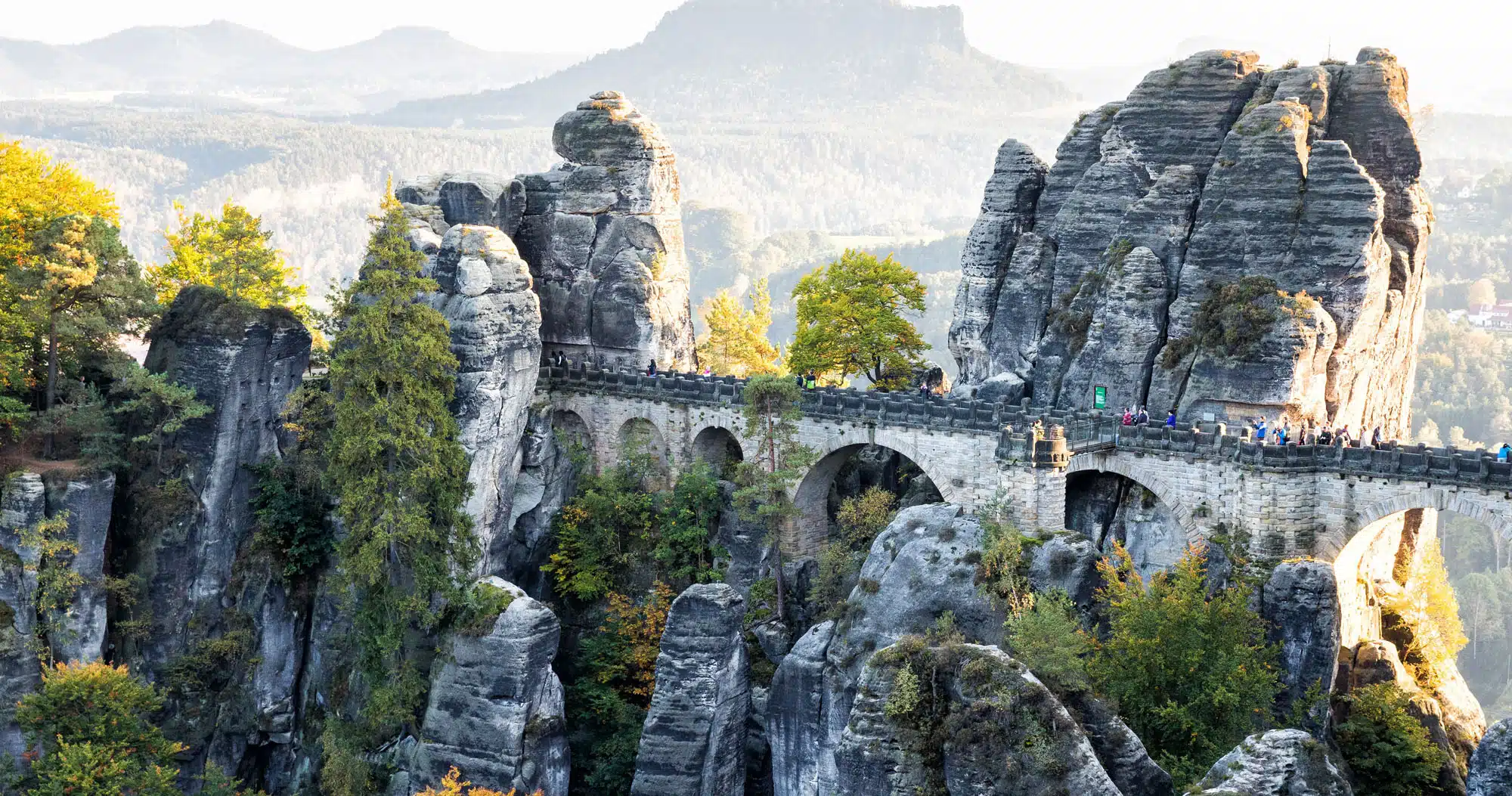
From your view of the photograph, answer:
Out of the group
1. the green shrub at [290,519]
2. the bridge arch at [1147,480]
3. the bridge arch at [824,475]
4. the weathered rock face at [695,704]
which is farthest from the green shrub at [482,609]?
the bridge arch at [1147,480]

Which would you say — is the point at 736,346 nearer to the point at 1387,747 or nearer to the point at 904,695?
the point at 1387,747

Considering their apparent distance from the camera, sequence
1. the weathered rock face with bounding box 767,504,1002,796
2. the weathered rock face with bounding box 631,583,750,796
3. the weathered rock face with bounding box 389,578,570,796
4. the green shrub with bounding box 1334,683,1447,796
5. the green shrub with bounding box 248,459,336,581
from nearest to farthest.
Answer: the green shrub with bounding box 1334,683,1447,796, the weathered rock face with bounding box 767,504,1002,796, the weathered rock face with bounding box 631,583,750,796, the weathered rock face with bounding box 389,578,570,796, the green shrub with bounding box 248,459,336,581

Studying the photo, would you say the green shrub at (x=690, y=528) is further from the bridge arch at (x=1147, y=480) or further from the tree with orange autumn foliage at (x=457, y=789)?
the bridge arch at (x=1147, y=480)

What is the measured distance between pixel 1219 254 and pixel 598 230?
814 inches

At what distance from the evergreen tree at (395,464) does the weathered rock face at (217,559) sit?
4069 mm

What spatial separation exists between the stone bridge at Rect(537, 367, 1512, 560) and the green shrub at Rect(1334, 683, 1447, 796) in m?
3.77

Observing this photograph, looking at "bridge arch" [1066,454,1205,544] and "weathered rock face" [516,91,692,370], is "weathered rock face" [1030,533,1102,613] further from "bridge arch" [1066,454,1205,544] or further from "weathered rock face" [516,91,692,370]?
"weathered rock face" [516,91,692,370]

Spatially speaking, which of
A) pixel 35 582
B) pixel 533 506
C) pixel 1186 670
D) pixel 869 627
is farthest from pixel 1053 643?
pixel 35 582

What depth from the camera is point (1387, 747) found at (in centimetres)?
4025

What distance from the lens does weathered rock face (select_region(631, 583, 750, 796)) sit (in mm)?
44812

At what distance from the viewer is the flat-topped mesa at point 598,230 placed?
2186 inches

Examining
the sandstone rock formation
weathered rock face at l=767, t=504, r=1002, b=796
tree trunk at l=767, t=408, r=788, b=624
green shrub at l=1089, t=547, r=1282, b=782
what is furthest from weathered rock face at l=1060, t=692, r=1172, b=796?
the sandstone rock formation

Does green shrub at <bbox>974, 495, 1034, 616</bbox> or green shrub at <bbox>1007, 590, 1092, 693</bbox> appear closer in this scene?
green shrub at <bbox>1007, 590, 1092, 693</bbox>

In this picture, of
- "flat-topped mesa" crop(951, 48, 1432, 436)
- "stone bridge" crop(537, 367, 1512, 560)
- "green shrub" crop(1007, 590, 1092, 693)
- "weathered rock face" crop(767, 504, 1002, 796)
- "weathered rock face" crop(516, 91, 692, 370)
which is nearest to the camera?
"green shrub" crop(1007, 590, 1092, 693)
